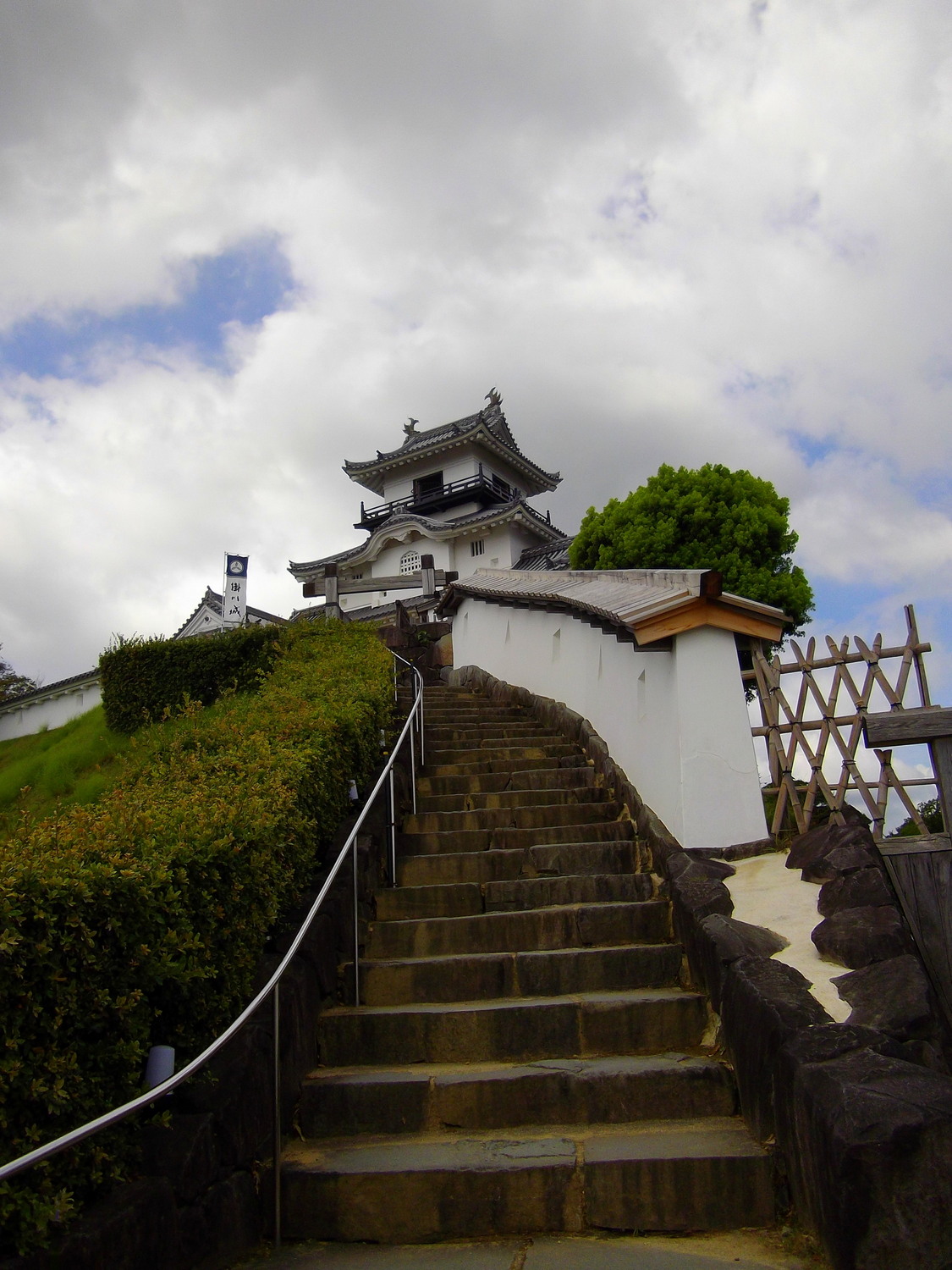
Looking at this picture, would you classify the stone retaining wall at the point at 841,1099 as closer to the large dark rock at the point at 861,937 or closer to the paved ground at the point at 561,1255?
the large dark rock at the point at 861,937

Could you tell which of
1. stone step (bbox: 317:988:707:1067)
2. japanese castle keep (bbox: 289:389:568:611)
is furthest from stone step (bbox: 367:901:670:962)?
japanese castle keep (bbox: 289:389:568:611)

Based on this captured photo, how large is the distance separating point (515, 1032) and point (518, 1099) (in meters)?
0.42

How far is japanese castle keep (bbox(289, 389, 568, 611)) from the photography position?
101 ft

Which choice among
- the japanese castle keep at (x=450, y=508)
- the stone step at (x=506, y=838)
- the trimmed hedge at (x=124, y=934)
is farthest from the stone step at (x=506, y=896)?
the japanese castle keep at (x=450, y=508)

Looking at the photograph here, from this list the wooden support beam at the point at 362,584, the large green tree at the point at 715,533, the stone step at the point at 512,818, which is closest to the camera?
the stone step at the point at 512,818

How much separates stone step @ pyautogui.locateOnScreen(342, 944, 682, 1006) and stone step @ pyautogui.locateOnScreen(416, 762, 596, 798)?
2770 millimetres

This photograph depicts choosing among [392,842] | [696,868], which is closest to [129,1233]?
[392,842]

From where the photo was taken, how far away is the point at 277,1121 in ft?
11.0

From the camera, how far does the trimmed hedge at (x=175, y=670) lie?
39.0 feet

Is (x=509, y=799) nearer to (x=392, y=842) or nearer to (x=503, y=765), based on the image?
(x=503, y=765)

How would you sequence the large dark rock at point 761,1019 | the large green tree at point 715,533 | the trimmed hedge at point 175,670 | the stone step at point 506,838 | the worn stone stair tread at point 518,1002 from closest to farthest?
the large dark rock at point 761,1019
the worn stone stair tread at point 518,1002
the stone step at point 506,838
the trimmed hedge at point 175,670
the large green tree at point 715,533

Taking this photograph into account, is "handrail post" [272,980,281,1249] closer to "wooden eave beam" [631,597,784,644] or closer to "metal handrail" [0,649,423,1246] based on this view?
"metal handrail" [0,649,423,1246]

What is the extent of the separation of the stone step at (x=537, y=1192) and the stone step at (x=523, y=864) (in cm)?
235

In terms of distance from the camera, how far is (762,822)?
5.34 meters
